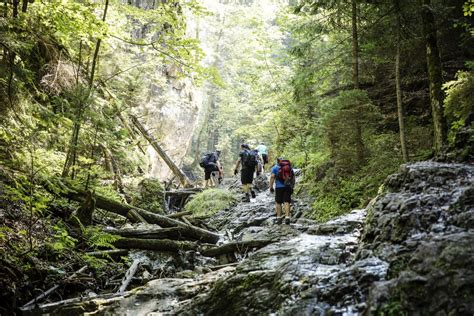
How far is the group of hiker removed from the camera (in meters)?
10.9

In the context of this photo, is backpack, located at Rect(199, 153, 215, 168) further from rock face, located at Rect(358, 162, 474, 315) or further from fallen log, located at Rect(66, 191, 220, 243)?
rock face, located at Rect(358, 162, 474, 315)

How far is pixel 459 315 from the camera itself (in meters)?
2.86

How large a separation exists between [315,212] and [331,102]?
11.2 feet

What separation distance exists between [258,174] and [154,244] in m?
10.3

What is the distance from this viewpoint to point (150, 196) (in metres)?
15.3

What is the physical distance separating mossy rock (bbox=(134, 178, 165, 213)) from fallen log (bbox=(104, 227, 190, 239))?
492cm

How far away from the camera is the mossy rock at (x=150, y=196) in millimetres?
14594

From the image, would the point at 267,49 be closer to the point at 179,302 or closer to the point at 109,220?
the point at 109,220

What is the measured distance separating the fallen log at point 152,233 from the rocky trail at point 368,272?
1.33m

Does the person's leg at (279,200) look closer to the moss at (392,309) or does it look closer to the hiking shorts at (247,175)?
the hiking shorts at (247,175)

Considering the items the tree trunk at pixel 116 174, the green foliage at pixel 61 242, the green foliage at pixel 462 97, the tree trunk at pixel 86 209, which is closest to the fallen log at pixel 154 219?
the tree trunk at pixel 86 209

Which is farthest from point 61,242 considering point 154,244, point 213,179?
point 213,179

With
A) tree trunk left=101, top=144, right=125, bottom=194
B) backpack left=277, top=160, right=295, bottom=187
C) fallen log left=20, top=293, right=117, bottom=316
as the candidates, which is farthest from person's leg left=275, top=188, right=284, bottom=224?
fallen log left=20, top=293, right=117, bottom=316

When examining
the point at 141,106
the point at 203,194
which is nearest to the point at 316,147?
the point at 203,194
